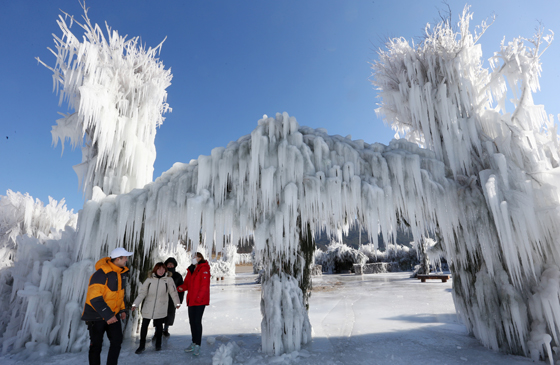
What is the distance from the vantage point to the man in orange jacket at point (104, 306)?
10.2ft

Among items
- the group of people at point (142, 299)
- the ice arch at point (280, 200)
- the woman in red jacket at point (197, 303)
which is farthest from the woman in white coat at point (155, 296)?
the ice arch at point (280, 200)

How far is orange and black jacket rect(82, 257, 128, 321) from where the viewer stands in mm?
3100

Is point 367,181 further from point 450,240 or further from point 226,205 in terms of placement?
point 226,205

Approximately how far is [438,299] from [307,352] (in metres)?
7.98

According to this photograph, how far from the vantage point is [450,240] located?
198 inches

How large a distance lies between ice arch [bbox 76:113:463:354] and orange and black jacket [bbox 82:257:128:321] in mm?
1395

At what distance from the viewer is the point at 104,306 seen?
311 cm

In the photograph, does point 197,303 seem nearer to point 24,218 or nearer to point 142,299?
point 142,299

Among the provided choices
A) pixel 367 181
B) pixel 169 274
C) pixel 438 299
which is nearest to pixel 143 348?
pixel 169 274

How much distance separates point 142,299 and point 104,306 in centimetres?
169

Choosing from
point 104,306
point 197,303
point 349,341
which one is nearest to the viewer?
point 104,306

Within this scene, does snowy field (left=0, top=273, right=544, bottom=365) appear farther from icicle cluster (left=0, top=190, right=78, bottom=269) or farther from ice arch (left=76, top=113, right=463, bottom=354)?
icicle cluster (left=0, top=190, right=78, bottom=269)

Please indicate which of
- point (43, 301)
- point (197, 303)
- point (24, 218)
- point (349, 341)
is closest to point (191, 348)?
point (197, 303)

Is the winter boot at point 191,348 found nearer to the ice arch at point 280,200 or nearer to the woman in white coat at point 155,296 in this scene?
the woman in white coat at point 155,296
